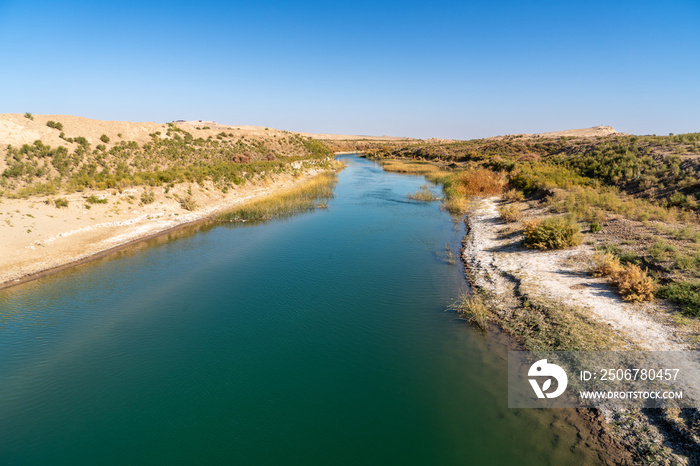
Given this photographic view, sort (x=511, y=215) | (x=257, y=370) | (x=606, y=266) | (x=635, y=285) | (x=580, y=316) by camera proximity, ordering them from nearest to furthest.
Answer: (x=257, y=370)
(x=580, y=316)
(x=635, y=285)
(x=606, y=266)
(x=511, y=215)

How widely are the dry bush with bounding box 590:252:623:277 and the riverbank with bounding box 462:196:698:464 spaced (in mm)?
313

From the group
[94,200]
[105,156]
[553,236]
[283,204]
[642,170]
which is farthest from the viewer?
[105,156]

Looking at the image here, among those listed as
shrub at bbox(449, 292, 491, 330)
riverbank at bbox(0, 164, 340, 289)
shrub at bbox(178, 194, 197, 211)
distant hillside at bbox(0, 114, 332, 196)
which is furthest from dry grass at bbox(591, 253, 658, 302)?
distant hillside at bbox(0, 114, 332, 196)

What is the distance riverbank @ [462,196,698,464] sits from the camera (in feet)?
21.8

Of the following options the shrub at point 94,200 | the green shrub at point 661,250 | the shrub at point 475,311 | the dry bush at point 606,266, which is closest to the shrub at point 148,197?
the shrub at point 94,200

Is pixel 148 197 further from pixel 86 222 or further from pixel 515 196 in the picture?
pixel 515 196

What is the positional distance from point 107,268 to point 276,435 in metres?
15.8

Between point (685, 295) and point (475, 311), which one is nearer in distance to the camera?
point (685, 295)

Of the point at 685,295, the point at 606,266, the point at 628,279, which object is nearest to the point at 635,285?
the point at 628,279

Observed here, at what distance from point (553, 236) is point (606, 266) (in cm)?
404

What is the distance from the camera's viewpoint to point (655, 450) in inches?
250

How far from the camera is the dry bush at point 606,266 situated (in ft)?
41.0

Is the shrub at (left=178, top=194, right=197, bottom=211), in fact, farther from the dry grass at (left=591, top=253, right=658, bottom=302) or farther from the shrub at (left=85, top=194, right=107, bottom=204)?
the dry grass at (left=591, top=253, right=658, bottom=302)

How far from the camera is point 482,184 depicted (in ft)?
120
